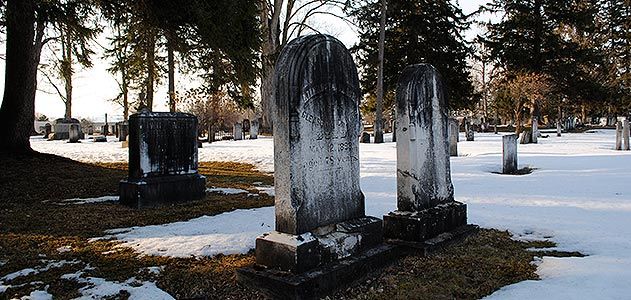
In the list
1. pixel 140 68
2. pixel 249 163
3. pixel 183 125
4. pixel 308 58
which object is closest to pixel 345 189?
pixel 308 58

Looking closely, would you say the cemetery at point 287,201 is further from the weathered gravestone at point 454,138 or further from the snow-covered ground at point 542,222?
the weathered gravestone at point 454,138

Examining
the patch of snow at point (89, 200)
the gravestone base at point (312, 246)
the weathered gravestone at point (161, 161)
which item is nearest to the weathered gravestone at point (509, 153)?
the weathered gravestone at point (161, 161)

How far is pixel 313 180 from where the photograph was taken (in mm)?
3961

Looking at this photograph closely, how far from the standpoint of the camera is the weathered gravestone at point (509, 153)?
35.5 feet

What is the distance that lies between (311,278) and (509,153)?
897 centimetres

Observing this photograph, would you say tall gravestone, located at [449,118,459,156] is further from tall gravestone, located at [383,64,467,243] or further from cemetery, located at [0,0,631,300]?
tall gravestone, located at [383,64,467,243]

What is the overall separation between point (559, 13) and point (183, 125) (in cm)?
2603

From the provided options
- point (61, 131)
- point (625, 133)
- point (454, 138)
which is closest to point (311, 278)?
point (454, 138)

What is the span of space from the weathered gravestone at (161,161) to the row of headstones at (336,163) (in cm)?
417

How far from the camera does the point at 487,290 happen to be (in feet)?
12.1

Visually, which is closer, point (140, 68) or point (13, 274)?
point (13, 274)

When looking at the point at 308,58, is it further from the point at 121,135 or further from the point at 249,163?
the point at 121,135

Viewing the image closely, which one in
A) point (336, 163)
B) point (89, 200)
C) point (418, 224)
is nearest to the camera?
point (336, 163)

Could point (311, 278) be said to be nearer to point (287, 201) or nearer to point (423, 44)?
point (287, 201)
